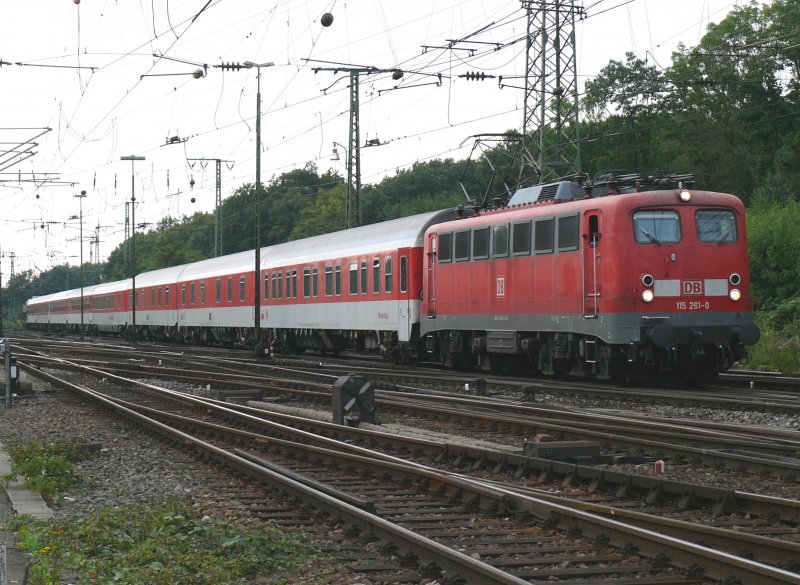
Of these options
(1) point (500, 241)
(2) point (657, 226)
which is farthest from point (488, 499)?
(1) point (500, 241)

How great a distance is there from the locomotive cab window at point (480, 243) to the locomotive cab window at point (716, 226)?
488cm

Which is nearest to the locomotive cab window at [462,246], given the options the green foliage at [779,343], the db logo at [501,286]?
the db logo at [501,286]

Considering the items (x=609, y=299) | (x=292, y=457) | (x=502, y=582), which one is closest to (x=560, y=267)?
(x=609, y=299)

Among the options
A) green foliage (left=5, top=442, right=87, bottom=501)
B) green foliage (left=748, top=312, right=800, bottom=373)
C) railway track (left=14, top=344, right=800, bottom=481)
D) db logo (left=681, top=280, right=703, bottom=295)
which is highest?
db logo (left=681, top=280, right=703, bottom=295)

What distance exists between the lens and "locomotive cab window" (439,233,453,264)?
24.5 metres

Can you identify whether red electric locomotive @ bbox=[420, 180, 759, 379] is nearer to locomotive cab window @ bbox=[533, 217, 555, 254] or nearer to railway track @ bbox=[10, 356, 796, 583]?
locomotive cab window @ bbox=[533, 217, 555, 254]

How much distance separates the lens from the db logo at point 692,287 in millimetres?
18953

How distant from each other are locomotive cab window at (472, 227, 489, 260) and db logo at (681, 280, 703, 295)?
493 cm

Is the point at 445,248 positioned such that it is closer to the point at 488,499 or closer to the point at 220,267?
the point at 488,499

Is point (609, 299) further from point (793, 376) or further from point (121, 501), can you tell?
point (121, 501)

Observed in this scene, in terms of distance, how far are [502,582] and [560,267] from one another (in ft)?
46.9

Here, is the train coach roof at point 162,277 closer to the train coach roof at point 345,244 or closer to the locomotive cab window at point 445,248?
the train coach roof at point 345,244

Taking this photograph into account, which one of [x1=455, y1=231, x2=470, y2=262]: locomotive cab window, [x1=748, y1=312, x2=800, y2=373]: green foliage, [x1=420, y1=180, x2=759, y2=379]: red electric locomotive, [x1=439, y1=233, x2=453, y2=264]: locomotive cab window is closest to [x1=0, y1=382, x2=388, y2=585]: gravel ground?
[x1=420, y1=180, x2=759, y2=379]: red electric locomotive

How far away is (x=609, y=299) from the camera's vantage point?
18688mm
